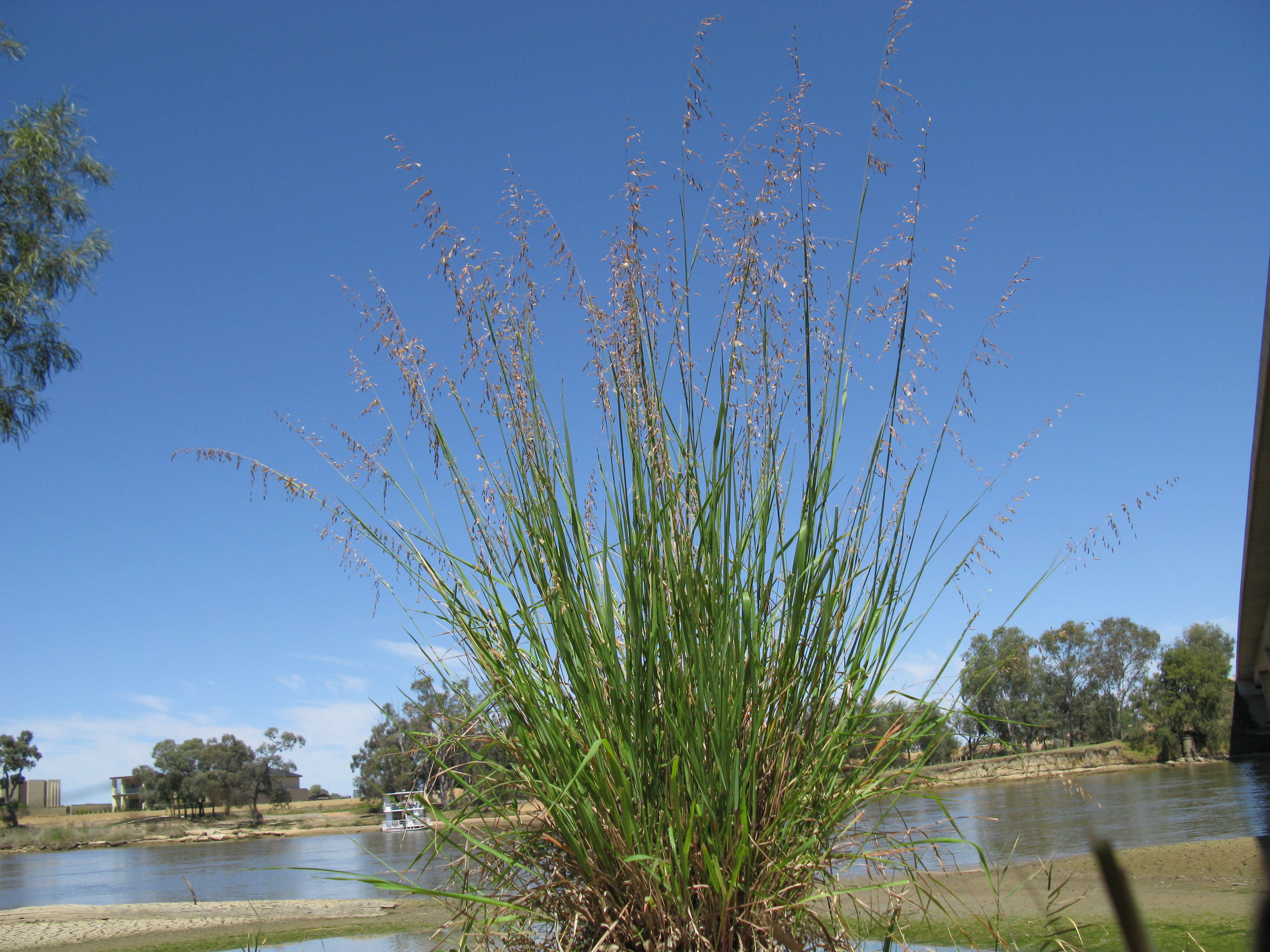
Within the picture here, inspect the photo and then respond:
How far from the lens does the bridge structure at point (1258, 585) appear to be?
8.17 metres

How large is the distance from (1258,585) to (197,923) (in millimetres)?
16705

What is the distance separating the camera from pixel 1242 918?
631 cm

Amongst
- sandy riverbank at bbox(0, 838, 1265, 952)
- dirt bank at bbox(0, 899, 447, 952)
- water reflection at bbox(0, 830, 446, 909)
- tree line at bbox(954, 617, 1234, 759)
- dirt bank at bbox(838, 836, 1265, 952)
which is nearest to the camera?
dirt bank at bbox(838, 836, 1265, 952)

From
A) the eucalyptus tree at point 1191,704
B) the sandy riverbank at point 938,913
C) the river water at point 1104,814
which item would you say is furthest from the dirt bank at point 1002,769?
the eucalyptus tree at point 1191,704

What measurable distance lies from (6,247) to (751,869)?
910 centimetres

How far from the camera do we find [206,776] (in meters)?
58.3

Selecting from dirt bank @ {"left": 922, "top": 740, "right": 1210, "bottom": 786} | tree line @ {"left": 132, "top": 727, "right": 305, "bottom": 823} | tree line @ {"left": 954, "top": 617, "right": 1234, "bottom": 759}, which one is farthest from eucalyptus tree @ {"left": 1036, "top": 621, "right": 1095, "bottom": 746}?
tree line @ {"left": 132, "top": 727, "right": 305, "bottom": 823}

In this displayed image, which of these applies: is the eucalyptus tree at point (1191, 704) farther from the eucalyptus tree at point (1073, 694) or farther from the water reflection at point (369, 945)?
the water reflection at point (369, 945)

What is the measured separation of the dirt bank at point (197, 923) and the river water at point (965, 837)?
0.53 m

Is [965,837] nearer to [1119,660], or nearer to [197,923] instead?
[197,923]

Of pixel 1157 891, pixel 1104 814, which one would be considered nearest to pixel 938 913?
pixel 1157 891

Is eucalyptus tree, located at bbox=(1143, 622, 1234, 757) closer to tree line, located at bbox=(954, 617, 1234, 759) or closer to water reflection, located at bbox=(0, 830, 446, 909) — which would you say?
tree line, located at bbox=(954, 617, 1234, 759)

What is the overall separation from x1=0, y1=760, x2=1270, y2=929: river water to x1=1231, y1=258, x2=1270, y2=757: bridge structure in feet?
6.51

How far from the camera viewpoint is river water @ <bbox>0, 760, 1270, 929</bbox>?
8055 mm
